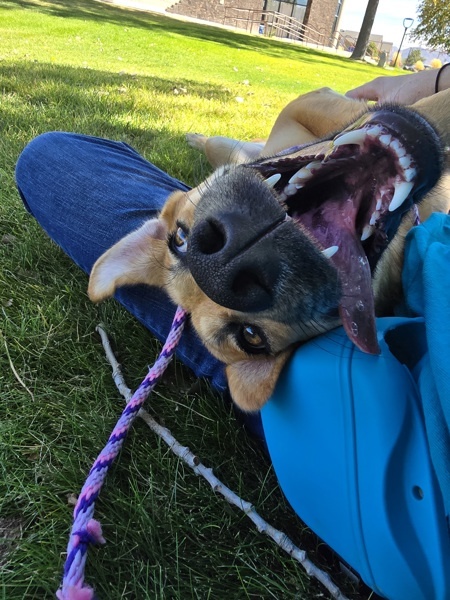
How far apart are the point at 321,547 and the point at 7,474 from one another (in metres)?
1.28

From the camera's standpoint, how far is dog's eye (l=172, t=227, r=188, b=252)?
2215 mm

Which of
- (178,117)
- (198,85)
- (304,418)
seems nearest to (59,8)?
(198,85)

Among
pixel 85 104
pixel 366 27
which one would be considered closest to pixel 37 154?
pixel 85 104

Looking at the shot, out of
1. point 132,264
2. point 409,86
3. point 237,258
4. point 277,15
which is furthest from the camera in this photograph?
point 277,15

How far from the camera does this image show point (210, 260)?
1.53 meters

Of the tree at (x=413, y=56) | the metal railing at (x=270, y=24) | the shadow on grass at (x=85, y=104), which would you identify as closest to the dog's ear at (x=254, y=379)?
the shadow on grass at (x=85, y=104)

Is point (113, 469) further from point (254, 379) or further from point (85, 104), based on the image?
point (85, 104)

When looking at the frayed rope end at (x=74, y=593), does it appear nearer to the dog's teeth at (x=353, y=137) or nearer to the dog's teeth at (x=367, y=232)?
the dog's teeth at (x=367, y=232)

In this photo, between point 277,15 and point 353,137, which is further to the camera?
point 277,15

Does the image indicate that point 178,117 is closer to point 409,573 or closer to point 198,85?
point 198,85

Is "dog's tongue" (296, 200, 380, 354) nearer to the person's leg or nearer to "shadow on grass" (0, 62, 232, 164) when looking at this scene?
the person's leg

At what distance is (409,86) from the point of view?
3.46m

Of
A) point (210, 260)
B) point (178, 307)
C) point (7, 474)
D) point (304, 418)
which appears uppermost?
point (210, 260)

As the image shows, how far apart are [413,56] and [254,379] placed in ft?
288
